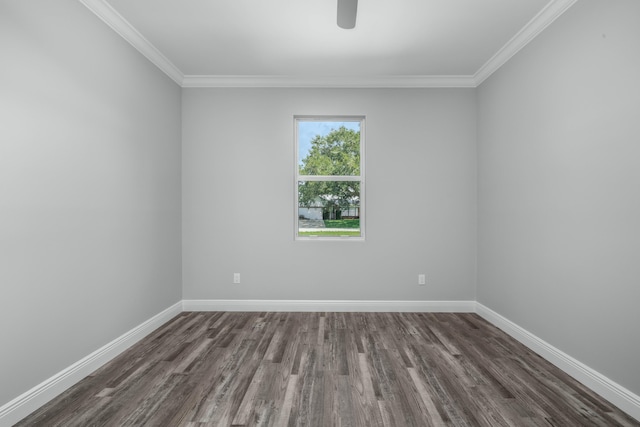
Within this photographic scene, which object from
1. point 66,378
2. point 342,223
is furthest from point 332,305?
point 66,378

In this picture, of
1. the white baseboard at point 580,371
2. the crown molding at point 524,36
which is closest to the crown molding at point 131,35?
the crown molding at point 524,36

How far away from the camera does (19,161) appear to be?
6.23ft

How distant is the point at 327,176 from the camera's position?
412cm

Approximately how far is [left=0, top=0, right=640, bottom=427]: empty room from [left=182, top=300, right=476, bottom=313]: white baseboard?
0.08 feet

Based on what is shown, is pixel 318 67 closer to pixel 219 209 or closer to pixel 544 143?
pixel 219 209

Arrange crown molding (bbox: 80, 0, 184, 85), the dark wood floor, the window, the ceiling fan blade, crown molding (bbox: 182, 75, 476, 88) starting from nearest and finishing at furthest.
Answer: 1. the ceiling fan blade
2. the dark wood floor
3. crown molding (bbox: 80, 0, 184, 85)
4. crown molding (bbox: 182, 75, 476, 88)
5. the window

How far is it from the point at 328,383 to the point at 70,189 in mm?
2229

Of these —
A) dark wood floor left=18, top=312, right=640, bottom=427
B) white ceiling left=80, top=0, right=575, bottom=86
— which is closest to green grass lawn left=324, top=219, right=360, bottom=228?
dark wood floor left=18, top=312, right=640, bottom=427

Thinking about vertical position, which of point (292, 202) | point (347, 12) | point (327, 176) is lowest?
point (292, 202)

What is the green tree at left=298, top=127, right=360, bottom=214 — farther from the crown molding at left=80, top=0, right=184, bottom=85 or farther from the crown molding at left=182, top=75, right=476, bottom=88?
the crown molding at left=80, top=0, right=184, bottom=85

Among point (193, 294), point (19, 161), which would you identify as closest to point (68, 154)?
point (19, 161)

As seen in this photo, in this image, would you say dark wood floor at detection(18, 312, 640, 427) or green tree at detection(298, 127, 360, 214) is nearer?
dark wood floor at detection(18, 312, 640, 427)

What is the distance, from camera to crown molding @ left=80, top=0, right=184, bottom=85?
252 cm

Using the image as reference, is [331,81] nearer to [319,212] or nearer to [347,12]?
[319,212]
